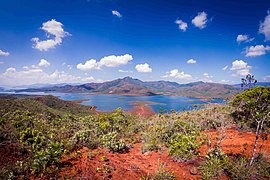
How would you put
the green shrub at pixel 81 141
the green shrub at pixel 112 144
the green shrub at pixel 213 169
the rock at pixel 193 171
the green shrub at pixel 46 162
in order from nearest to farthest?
the green shrub at pixel 46 162
the green shrub at pixel 213 169
the rock at pixel 193 171
the green shrub at pixel 81 141
the green shrub at pixel 112 144

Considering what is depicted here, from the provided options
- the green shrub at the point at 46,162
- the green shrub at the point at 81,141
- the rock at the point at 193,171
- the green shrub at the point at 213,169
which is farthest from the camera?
the green shrub at the point at 81,141

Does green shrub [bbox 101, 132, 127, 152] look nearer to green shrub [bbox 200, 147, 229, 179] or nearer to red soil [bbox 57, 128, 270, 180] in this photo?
red soil [bbox 57, 128, 270, 180]

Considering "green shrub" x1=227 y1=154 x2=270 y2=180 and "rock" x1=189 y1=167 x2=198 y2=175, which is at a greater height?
"green shrub" x1=227 y1=154 x2=270 y2=180

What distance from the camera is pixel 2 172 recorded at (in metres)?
4.66

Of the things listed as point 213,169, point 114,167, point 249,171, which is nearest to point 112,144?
point 114,167

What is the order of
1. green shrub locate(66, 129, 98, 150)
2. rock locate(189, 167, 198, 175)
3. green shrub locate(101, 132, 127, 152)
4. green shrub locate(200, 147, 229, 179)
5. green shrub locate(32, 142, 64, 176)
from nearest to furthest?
1. green shrub locate(32, 142, 64, 176)
2. green shrub locate(200, 147, 229, 179)
3. rock locate(189, 167, 198, 175)
4. green shrub locate(66, 129, 98, 150)
5. green shrub locate(101, 132, 127, 152)

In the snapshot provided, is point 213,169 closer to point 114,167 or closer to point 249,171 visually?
point 249,171

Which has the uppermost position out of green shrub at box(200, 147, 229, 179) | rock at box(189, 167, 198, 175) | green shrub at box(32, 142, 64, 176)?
green shrub at box(32, 142, 64, 176)

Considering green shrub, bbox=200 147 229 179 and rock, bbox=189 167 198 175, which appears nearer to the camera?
green shrub, bbox=200 147 229 179

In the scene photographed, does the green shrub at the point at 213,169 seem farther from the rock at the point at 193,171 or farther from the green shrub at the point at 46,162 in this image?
the green shrub at the point at 46,162

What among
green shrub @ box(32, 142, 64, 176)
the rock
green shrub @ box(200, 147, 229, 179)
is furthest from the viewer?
the rock

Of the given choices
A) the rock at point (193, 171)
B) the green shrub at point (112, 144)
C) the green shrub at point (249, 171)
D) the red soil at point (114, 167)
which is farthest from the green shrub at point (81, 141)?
the green shrub at point (249, 171)

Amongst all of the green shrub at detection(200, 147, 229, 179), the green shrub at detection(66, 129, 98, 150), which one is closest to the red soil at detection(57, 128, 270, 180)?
the green shrub at detection(200, 147, 229, 179)

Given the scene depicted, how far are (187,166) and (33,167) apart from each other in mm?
5770
